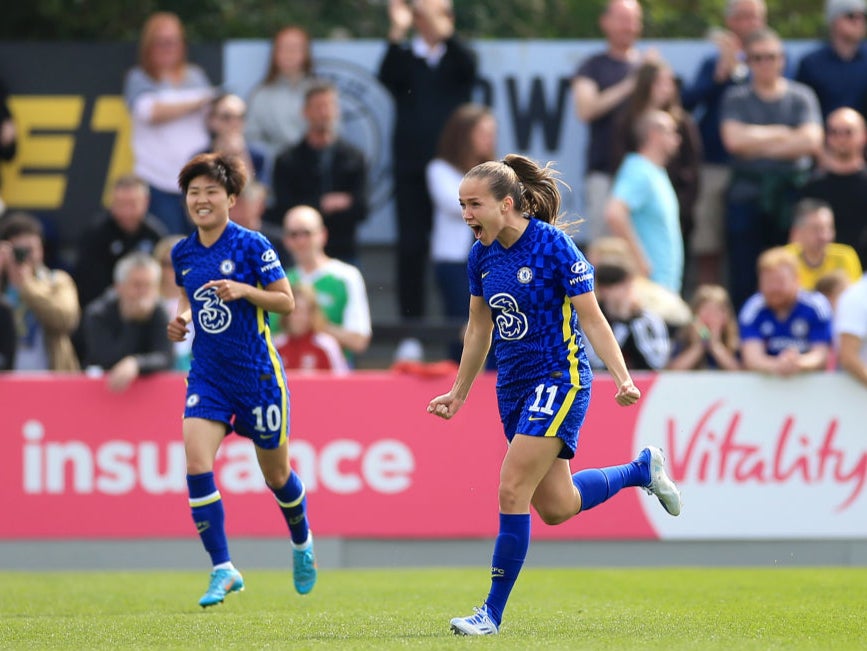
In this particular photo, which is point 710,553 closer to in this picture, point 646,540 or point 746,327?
point 646,540

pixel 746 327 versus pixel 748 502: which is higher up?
pixel 746 327

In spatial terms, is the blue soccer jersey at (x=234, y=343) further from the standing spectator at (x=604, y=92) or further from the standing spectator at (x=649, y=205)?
the standing spectator at (x=604, y=92)

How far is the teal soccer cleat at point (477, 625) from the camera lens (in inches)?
271

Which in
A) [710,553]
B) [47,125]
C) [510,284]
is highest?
[47,125]

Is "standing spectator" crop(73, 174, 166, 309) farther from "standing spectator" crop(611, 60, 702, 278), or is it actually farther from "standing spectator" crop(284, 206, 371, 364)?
"standing spectator" crop(611, 60, 702, 278)

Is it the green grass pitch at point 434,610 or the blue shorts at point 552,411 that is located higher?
the blue shorts at point 552,411

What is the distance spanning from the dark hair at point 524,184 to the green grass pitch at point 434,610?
1.89 meters

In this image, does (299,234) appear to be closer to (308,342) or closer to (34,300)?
(308,342)

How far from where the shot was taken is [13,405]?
11.3 m

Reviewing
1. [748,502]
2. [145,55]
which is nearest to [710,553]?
[748,502]

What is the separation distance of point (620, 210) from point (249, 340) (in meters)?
4.98

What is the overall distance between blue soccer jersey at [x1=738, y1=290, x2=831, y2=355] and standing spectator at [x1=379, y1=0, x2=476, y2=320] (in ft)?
9.90

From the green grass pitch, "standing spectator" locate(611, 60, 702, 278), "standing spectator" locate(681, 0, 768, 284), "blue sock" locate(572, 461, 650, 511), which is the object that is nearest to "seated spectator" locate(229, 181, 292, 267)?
"standing spectator" locate(611, 60, 702, 278)

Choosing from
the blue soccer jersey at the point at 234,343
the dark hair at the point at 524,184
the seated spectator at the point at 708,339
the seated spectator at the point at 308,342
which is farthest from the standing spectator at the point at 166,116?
the dark hair at the point at 524,184
